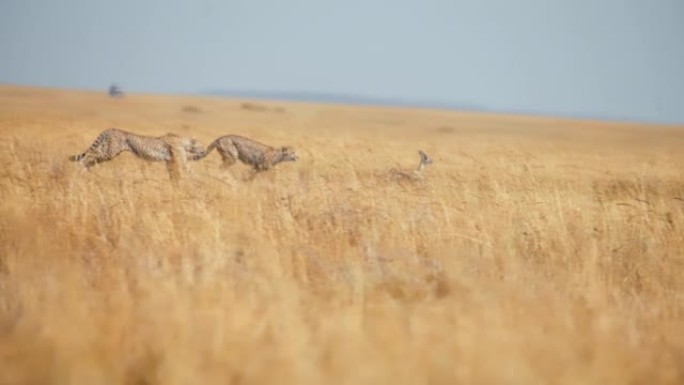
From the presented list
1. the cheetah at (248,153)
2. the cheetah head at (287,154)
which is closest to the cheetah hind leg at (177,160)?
the cheetah at (248,153)

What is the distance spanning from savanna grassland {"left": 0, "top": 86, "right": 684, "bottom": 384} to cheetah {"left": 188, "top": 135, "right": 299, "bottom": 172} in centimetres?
387

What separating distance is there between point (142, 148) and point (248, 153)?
1987mm

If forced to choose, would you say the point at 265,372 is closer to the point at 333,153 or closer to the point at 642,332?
the point at 642,332

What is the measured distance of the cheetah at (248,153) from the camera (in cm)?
1172

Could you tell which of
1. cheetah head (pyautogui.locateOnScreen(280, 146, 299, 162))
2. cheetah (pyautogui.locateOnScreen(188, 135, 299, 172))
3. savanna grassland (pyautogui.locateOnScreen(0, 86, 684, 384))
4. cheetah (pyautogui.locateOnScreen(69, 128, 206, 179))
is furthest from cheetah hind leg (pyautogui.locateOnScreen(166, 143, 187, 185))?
savanna grassland (pyautogui.locateOnScreen(0, 86, 684, 384))

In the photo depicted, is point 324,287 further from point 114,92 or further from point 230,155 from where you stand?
point 114,92

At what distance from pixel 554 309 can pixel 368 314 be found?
1270 mm

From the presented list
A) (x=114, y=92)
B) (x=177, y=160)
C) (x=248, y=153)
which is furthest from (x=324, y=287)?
(x=114, y=92)

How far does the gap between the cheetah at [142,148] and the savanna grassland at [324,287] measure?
2.88 metres

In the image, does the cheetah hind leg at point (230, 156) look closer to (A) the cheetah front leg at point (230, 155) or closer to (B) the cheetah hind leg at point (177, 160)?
(A) the cheetah front leg at point (230, 155)

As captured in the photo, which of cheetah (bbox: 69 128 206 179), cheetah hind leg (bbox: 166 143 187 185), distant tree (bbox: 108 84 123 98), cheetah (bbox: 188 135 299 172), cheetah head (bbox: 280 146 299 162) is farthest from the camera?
distant tree (bbox: 108 84 123 98)

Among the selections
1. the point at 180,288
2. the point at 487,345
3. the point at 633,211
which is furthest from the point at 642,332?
the point at 633,211

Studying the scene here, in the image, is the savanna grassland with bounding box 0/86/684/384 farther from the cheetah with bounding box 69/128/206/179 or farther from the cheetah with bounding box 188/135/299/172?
the cheetah with bounding box 188/135/299/172

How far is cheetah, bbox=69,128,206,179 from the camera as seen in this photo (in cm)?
1069
